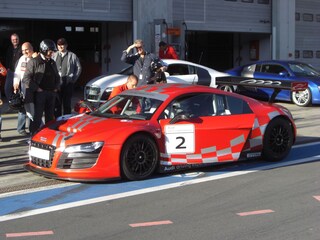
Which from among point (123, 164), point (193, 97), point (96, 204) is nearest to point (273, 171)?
point (193, 97)

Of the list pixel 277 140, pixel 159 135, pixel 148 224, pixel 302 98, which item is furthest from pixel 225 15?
pixel 148 224

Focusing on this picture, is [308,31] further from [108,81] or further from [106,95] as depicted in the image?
[106,95]

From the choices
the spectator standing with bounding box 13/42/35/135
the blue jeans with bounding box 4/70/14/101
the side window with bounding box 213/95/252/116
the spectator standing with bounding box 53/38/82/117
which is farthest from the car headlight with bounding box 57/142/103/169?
the blue jeans with bounding box 4/70/14/101

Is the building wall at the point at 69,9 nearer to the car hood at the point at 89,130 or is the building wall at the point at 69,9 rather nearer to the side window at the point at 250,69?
the side window at the point at 250,69

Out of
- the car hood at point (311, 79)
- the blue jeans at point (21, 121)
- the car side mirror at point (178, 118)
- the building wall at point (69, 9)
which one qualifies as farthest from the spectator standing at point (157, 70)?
the building wall at point (69, 9)

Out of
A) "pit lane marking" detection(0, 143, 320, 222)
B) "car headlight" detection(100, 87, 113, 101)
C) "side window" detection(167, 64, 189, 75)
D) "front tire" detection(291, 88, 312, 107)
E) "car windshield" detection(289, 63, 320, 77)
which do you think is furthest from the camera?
"car windshield" detection(289, 63, 320, 77)

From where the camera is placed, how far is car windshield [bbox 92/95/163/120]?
23.2ft

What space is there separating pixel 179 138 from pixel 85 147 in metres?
1.31

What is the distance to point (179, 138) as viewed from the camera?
22.8 feet

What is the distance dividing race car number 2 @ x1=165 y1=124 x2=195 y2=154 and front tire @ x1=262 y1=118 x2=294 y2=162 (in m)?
1.45

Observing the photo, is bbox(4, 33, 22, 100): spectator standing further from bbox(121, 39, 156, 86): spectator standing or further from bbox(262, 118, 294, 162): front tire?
bbox(262, 118, 294, 162): front tire

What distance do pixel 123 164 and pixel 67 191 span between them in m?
0.76

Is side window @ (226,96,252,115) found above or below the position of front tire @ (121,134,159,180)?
above

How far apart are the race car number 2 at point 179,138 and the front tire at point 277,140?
1.45 m
